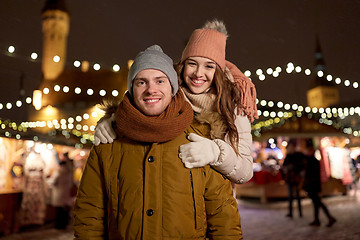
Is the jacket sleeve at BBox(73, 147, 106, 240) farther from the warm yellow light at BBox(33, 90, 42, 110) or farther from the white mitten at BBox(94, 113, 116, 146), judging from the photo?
the warm yellow light at BBox(33, 90, 42, 110)

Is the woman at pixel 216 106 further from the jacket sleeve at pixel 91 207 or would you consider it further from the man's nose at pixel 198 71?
the jacket sleeve at pixel 91 207

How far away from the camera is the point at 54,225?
23.8 feet

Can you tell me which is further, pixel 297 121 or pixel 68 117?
pixel 297 121

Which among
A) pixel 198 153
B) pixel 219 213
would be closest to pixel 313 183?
pixel 219 213

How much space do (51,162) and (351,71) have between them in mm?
7323

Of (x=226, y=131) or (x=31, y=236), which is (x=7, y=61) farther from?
(x=226, y=131)

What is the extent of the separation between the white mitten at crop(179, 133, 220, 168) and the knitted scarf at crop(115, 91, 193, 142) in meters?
0.09

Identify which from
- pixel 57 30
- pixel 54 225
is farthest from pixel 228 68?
pixel 57 30

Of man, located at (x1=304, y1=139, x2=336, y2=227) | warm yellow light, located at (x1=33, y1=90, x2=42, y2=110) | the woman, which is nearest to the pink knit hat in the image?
the woman

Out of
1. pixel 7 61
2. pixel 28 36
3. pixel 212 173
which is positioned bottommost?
pixel 212 173

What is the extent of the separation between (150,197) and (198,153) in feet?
1.01

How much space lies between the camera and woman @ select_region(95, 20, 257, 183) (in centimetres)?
157

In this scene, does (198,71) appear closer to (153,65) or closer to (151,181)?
(153,65)

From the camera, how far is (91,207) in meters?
1.54
